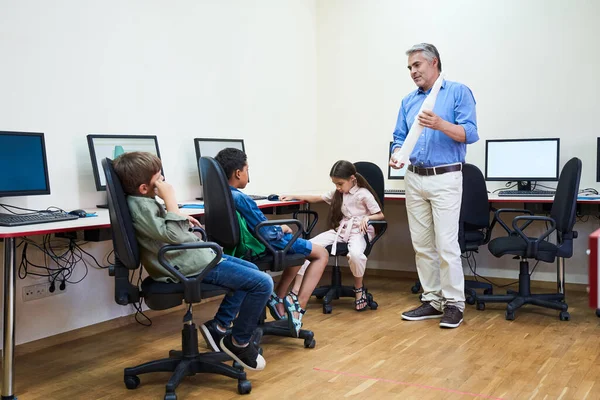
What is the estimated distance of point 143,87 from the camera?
3951 mm

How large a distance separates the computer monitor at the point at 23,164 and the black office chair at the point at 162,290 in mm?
721

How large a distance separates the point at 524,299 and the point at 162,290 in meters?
2.45

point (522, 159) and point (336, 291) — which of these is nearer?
point (336, 291)

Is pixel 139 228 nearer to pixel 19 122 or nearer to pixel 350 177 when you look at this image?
pixel 19 122

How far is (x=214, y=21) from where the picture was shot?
4.52 meters

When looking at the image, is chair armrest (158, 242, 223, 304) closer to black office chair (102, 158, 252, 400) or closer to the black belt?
black office chair (102, 158, 252, 400)

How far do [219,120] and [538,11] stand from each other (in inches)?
101

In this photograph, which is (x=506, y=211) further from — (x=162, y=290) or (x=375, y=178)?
(x=162, y=290)

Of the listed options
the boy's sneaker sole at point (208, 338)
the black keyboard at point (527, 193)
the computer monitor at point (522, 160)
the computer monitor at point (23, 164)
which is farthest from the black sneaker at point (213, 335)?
the computer monitor at point (522, 160)

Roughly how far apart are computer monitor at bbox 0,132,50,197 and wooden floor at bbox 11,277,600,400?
2.81ft

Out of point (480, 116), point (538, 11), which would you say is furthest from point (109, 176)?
point (538, 11)

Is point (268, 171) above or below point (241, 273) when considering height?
above

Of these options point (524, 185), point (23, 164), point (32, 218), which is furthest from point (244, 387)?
point (524, 185)

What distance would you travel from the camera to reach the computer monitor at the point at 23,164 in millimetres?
2967
